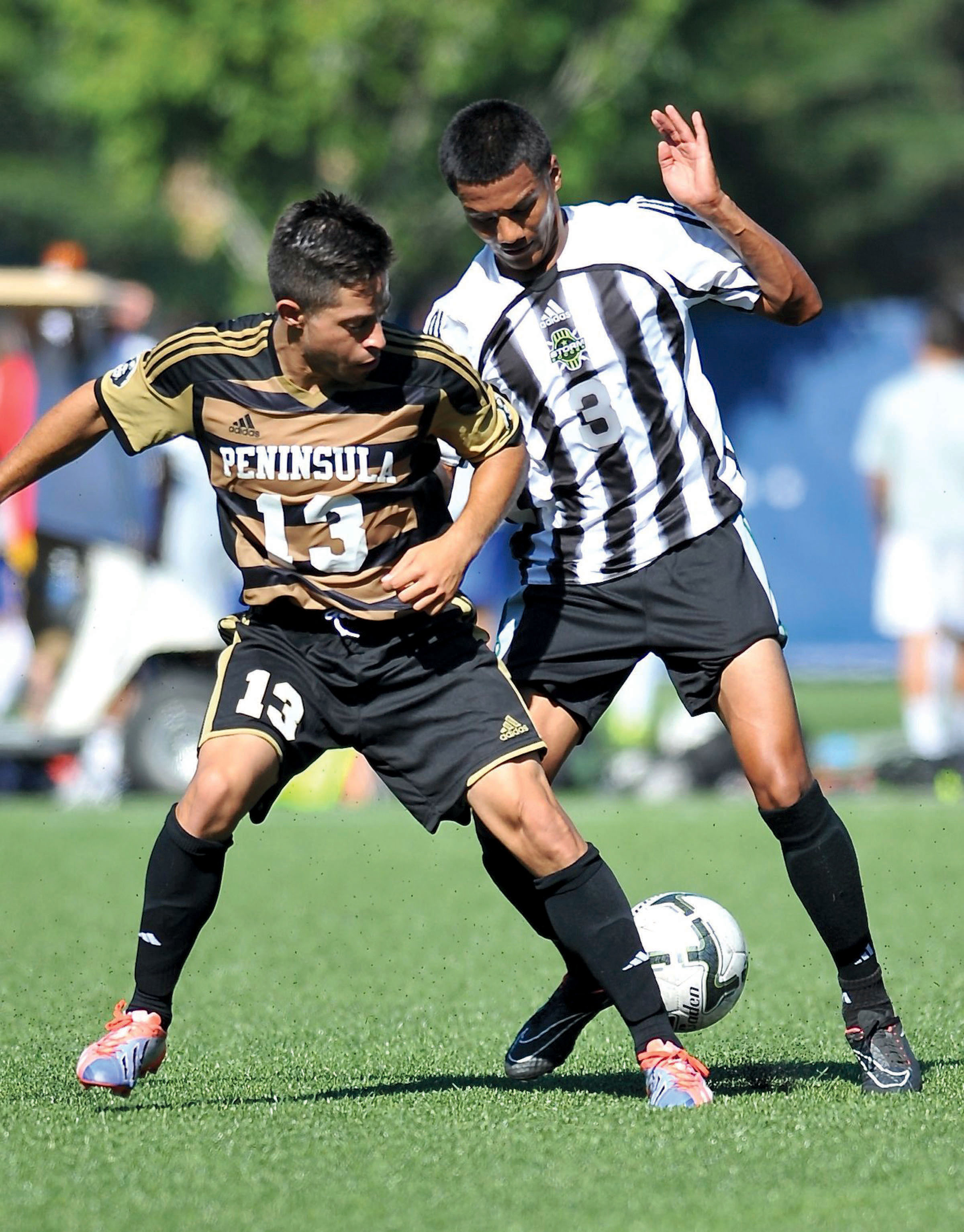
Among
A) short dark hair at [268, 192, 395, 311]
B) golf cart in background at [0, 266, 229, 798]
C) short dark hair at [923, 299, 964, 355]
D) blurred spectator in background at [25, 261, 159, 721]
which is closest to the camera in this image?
short dark hair at [268, 192, 395, 311]

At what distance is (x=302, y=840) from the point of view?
9.99 metres

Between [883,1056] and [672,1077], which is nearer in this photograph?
[672,1077]

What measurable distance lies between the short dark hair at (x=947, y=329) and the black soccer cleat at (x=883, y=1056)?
987 cm

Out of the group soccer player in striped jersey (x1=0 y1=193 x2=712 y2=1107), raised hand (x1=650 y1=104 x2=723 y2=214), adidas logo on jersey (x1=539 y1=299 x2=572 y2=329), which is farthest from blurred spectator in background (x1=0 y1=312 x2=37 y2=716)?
raised hand (x1=650 y1=104 x2=723 y2=214)

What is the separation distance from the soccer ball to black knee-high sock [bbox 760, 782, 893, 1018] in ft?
1.06

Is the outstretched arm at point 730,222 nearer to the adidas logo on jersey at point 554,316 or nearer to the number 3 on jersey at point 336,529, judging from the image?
the adidas logo on jersey at point 554,316

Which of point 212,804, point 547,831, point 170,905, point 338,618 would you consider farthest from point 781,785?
point 170,905

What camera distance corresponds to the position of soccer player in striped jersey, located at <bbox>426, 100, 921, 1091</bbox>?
4500 mm

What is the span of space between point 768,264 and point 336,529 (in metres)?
1.15

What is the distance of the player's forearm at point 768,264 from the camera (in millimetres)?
4457

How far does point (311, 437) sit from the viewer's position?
4309 millimetres

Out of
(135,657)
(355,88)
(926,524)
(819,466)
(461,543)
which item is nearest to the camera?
(461,543)

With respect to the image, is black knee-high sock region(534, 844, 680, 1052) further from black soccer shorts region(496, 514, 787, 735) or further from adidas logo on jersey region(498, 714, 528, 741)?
black soccer shorts region(496, 514, 787, 735)

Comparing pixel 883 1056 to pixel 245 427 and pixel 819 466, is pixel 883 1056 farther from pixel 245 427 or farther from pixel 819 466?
pixel 819 466
